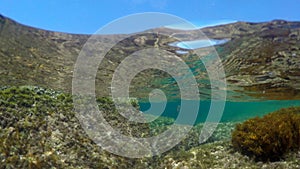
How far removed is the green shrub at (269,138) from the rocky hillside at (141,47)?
3.91 m

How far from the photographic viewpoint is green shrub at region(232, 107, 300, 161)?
30.7 ft

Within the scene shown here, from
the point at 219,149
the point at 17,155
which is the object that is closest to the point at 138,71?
the point at 219,149

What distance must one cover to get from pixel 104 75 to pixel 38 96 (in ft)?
20.8

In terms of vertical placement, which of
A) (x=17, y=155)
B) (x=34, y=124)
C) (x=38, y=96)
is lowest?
(x=17, y=155)

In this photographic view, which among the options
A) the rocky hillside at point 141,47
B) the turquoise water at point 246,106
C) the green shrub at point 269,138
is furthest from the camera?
the turquoise water at point 246,106

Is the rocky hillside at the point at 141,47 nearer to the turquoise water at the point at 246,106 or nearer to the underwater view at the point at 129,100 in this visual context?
the underwater view at the point at 129,100

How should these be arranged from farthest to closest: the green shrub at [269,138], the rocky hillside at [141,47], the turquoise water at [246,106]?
the turquoise water at [246,106]
the rocky hillside at [141,47]
the green shrub at [269,138]

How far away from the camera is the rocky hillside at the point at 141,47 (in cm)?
→ 1197

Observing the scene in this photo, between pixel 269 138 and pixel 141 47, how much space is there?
716cm

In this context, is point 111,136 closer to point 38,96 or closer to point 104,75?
point 38,96

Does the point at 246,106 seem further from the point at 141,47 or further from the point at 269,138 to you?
the point at 269,138

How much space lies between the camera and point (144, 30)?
1197 centimetres

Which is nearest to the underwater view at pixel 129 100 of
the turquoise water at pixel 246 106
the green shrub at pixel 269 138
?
the green shrub at pixel 269 138

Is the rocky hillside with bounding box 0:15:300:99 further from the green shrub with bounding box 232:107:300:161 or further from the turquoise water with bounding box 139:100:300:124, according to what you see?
the turquoise water with bounding box 139:100:300:124
